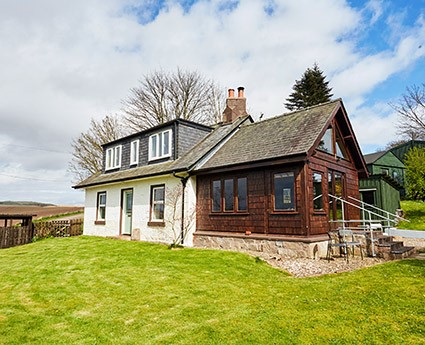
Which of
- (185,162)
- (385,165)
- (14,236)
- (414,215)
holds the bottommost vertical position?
(14,236)

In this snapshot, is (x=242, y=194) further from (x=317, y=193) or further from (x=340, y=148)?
(x=340, y=148)

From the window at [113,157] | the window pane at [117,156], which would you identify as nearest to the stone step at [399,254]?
the window at [113,157]

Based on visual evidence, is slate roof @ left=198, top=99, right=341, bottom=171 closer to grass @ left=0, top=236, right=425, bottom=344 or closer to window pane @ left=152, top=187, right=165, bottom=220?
window pane @ left=152, top=187, right=165, bottom=220

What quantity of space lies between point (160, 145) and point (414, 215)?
18.4 metres

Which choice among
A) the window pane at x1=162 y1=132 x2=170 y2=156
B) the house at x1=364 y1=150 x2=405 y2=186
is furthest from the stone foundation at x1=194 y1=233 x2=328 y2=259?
the house at x1=364 y1=150 x2=405 y2=186

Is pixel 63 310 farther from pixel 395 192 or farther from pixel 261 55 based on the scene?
pixel 395 192

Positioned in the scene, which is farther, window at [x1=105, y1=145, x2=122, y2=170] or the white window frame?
window at [x1=105, y1=145, x2=122, y2=170]

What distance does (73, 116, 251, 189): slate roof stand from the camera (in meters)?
13.7

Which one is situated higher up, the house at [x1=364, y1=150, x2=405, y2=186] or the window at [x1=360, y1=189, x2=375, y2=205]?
the house at [x1=364, y1=150, x2=405, y2=186]

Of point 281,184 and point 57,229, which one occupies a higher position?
point 281,184

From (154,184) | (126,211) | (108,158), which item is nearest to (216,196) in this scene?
(154,184)

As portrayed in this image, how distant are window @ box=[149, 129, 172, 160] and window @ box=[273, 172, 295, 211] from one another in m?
6.77

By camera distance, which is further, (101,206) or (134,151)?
(101,206)

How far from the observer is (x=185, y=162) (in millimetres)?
13867
